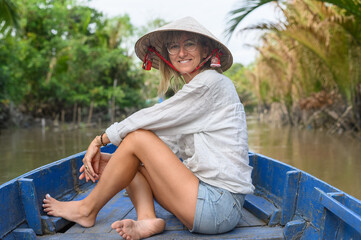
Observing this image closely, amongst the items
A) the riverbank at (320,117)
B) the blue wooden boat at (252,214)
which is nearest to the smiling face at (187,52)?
the blue wooden boat at (252,214)

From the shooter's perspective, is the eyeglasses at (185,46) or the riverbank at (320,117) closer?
the eyeglasses at (185,46)

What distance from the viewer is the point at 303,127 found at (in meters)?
12.5

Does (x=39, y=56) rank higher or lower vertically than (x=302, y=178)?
higher

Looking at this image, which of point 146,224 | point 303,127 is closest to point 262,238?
point 146,224

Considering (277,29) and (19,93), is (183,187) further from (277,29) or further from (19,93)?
(19,93)

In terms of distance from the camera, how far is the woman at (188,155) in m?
1.72

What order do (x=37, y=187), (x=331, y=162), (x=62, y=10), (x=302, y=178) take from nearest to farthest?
(x=302, y=178), (x=37, y=187), (x=331, y=162), (x=62, y=10)

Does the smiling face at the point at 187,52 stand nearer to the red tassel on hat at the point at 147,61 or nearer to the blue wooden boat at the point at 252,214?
the red tassel on hat at the point at 147,61

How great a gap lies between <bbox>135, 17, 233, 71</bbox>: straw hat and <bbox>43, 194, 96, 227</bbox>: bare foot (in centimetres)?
101

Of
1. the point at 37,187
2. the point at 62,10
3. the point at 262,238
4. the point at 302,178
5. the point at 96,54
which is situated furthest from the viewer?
the point at 96,54

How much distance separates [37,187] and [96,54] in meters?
17.3

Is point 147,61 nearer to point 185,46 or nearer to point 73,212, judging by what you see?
point 185,46

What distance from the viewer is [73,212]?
1.95 m

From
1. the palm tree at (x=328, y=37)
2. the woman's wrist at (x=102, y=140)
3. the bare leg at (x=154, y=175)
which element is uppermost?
the palm tree at (x=328, y=37)
